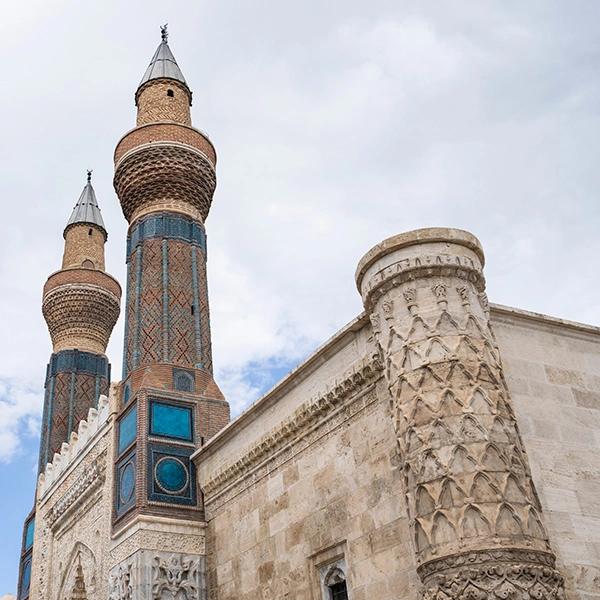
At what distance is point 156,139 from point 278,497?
5.72 meters

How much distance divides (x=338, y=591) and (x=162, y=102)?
24.9ft

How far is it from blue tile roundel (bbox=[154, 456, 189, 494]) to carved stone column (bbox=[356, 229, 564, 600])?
3.45 metres

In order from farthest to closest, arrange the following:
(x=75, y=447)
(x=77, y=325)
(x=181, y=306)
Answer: (x=77, y=325), (x=75, y=447), (x=181, y=306)

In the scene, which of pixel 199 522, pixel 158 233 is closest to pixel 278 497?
pixel 199 522

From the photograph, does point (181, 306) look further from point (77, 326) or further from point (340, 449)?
point (77, 326)

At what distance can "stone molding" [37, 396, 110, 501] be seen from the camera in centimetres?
939

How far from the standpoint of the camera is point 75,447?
1014 cm

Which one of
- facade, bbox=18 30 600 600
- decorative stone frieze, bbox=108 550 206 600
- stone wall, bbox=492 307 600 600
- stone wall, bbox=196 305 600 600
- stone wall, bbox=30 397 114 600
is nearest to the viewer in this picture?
facade, bbox=18 30 600 600

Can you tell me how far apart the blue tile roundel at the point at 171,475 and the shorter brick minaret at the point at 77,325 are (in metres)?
4.72

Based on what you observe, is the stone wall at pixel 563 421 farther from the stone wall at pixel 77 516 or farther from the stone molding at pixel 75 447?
the stone molding at pixel 75 447

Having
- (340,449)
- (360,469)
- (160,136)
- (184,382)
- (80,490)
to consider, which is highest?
(160,136)

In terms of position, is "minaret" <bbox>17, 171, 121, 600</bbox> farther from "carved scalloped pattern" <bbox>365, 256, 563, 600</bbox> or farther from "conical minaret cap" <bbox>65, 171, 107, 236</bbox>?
"carved scalloped pattern" <bbox>365, 256, 563, 600</bbox>

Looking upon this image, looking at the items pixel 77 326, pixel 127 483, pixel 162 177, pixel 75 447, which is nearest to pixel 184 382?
pixel 127 483

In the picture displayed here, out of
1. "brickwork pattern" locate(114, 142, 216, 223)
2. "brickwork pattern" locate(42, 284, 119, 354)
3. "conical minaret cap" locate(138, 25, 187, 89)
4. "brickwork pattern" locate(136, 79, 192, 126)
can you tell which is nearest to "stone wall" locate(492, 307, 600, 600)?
"brickwork pattern" locate(114, 142, 216, 223)
